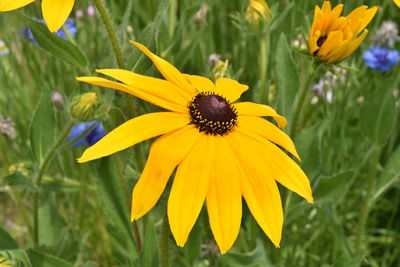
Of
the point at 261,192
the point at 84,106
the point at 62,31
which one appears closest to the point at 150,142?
the point at 84,106

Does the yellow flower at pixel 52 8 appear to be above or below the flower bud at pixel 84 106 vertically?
above

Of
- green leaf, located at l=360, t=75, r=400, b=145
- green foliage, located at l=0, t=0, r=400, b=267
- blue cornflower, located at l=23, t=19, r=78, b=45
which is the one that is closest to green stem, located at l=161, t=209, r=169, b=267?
green foliage, located at l=0, t=0, r=400, b=267

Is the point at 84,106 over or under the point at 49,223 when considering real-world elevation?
over

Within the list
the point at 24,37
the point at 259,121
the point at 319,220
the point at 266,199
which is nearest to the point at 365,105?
the point at 319,220

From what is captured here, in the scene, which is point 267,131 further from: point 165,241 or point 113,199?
point 113,199

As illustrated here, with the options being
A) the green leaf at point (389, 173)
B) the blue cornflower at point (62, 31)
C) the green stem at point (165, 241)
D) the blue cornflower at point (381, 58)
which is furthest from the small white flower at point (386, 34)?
the green stem at point (165, 241)

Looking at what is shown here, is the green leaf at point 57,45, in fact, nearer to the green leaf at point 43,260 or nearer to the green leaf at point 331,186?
the green leaf at point 43,260

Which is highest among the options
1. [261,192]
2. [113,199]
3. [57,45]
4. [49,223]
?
[57,45]
